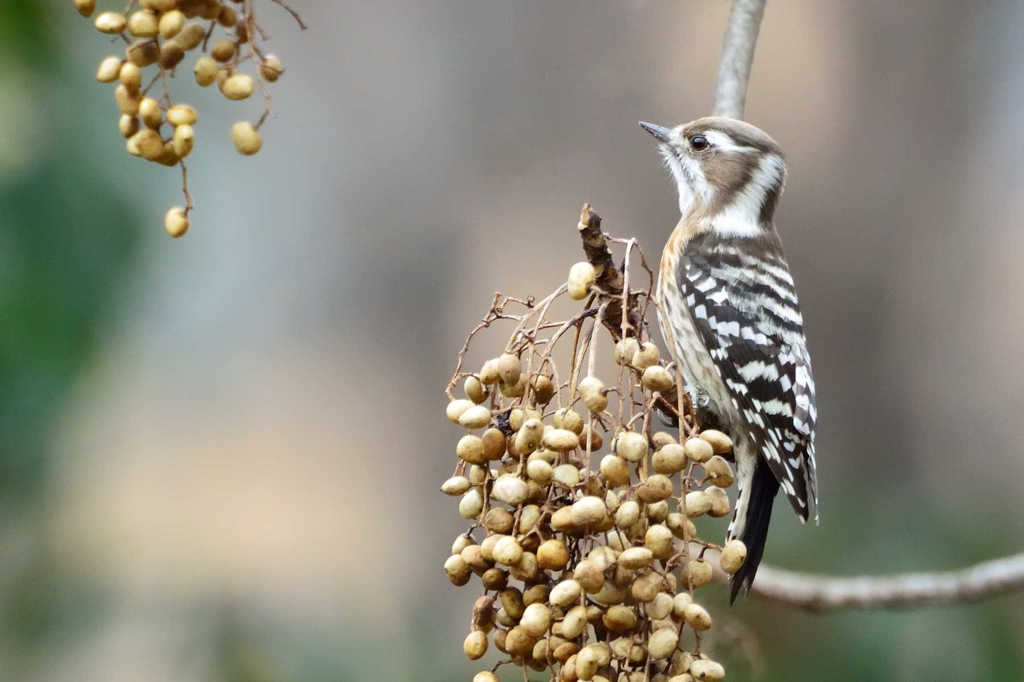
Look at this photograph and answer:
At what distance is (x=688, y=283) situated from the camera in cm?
295

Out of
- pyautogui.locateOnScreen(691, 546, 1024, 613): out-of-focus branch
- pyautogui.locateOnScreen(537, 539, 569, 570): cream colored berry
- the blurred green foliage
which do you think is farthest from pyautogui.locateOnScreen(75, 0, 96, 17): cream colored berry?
the blurred green foliage

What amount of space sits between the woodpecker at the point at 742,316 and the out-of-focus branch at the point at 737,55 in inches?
2.6

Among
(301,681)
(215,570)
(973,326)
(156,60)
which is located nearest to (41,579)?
(215,570)

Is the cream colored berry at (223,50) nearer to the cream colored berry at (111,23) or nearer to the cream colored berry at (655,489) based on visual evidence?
the cream colored berry at (111,23)

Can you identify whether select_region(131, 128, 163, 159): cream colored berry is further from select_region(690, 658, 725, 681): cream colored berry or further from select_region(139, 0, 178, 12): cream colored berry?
select_region(690, 658, 725, 681): cream colored berry

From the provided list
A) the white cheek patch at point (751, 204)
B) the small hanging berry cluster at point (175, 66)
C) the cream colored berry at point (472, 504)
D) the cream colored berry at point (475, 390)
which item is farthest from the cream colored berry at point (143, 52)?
the white cheek patch at point (751, 204)

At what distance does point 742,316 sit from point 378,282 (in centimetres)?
247

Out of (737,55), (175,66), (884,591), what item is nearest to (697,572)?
(175,66)

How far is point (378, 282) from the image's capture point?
504 centimetres

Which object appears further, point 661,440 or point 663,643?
point 661,440

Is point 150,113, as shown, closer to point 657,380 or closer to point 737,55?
point 657,380

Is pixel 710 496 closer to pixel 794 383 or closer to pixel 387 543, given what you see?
pixel 794 383

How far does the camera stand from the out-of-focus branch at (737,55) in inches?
105

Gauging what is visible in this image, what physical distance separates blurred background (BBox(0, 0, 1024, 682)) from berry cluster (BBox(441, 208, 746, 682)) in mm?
2579
